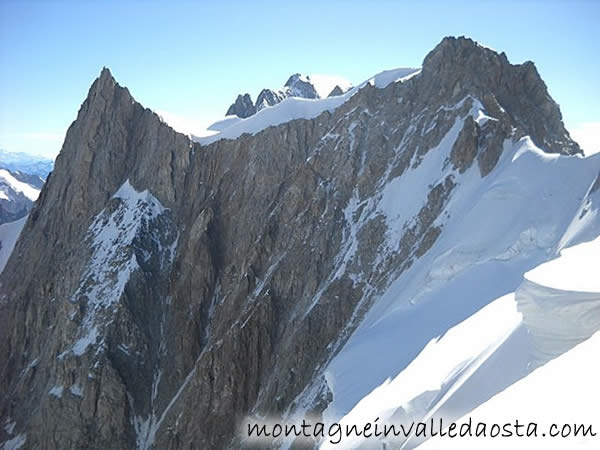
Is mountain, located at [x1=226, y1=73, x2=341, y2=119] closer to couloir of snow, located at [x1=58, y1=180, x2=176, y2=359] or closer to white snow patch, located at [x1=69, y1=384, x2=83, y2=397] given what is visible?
couloir of snow, located at [x1=58, y1=180, x2=176, y2=359]

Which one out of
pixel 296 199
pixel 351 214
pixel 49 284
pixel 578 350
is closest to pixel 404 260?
pixel 351 214

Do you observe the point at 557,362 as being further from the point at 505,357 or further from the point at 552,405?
the point at 505,357

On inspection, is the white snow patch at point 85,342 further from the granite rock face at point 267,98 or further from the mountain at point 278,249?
the granite rock face at point 267,98

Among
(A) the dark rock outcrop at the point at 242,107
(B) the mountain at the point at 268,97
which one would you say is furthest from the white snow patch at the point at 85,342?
(A) the dark rock outcrop at the point at 242,107

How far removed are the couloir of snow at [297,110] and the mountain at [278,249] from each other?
14.4 inches

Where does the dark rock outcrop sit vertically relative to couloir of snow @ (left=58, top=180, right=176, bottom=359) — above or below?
above

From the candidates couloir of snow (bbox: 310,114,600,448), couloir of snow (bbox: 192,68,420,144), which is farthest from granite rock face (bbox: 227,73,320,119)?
couloir of snow (bbox: 310,114,600,448)

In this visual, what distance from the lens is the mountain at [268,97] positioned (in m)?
91.3

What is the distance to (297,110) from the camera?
56.3 m

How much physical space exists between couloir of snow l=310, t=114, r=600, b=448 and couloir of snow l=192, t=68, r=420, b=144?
13.3m

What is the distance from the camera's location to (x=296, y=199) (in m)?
48.0

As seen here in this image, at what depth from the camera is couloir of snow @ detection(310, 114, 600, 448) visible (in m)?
12.3

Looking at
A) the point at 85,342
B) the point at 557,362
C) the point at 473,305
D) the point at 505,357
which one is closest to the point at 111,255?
the point at 85,342

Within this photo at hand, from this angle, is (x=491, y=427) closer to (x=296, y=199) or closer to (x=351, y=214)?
(x=351, y=214)
